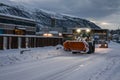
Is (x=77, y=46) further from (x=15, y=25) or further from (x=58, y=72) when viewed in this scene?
(x=15, y=25)

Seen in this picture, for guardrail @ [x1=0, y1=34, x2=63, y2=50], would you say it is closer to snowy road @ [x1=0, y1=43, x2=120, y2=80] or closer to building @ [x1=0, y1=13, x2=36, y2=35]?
building @ [x1=0, y1=13, x2=36, y2=35]

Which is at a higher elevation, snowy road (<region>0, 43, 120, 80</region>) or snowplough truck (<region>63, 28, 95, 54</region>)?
snowplough truck (<region>63, 28, 95, 54</region>)

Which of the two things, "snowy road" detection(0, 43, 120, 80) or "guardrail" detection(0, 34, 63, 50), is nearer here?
"snowy road" detection(0, 43, 120, 80)

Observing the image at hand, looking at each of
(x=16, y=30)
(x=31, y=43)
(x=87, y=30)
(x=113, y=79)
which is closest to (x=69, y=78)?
(x=113, y=79)

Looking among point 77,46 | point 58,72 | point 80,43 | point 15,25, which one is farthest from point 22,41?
point 15,25

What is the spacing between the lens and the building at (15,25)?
210ft

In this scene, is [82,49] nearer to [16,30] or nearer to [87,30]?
[87,30]

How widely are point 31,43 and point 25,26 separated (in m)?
33.6

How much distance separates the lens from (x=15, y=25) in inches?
2741

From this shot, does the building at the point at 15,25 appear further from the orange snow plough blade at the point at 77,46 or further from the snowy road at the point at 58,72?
the snowy road at the point at 58,72

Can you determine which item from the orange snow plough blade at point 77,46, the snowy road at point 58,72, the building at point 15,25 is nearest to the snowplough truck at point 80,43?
the orange snow plough blade at point 77,46

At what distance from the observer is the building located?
64.1 meters

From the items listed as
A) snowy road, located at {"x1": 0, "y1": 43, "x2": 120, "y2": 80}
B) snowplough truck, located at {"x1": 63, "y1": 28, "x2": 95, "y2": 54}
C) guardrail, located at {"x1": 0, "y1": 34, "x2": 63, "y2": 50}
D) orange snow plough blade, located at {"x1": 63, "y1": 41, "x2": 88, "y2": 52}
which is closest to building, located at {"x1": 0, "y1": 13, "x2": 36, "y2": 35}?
guardrail, located at {"x1": 0, "y1": 34, "x2": 63, "y2": 50}

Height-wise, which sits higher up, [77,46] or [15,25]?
[15,25]
